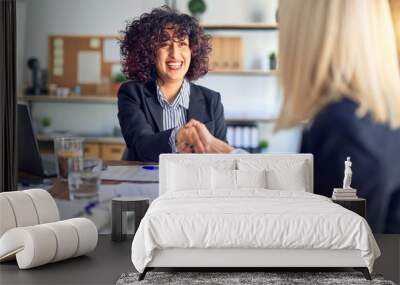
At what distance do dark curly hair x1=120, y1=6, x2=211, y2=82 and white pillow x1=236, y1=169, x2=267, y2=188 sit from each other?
117cm

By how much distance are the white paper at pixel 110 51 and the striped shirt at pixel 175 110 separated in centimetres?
53

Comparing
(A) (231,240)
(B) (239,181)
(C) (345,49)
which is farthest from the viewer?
(C) (345,49)

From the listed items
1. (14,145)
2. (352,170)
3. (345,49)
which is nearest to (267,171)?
(352,170)

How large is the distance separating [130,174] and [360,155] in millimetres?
2235

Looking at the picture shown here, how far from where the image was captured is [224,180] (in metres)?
6.57

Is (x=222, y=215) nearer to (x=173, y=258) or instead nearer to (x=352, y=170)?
(x=173, y=258)

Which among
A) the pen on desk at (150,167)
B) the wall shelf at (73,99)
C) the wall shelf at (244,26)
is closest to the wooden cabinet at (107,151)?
the pen on desk at (150,167)

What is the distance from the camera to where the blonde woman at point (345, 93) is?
7.02 meters

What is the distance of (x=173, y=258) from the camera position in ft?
17.0

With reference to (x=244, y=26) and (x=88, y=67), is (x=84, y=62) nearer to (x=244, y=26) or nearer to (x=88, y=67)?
(x=88, y=67)

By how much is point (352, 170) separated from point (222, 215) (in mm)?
2452

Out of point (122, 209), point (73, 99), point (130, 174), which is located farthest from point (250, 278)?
point (73, 99)

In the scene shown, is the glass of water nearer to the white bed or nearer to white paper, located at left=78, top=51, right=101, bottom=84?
white paper, located at left=78, top=51, right=101, bottom=84

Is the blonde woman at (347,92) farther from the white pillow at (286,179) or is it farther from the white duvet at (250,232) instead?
the white duvet at (250,232)
